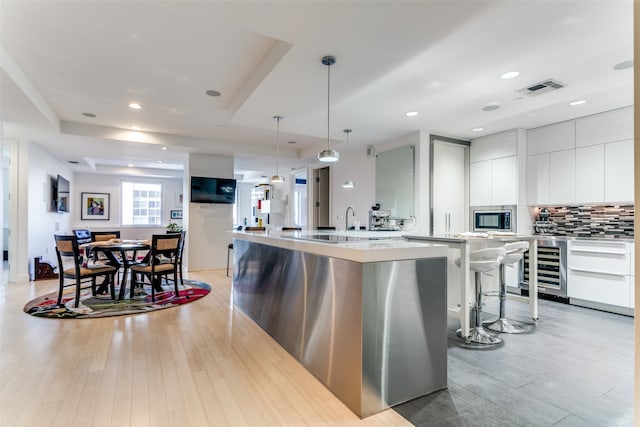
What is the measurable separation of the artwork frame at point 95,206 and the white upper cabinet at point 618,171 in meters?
11.3

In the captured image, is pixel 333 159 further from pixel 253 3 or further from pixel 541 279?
pixel 541 279

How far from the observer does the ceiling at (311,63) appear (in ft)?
6.95

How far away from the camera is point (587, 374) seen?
2275mm

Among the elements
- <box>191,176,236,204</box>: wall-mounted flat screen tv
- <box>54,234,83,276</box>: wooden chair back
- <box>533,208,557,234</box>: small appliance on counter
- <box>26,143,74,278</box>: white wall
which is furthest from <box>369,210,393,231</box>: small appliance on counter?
<box>26,143,74,278</box>: white wall

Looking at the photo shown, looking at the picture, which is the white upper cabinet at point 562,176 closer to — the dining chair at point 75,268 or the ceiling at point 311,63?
the ceiling at point 311,63

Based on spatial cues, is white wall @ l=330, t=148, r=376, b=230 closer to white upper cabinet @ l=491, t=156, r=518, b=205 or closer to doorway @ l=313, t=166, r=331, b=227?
doorway @ l=313, t=166, r=331, b=227

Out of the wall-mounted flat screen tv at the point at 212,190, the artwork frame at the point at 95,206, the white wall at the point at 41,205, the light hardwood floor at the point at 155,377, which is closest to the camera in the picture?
the light hardwood floor at the point at 155,377

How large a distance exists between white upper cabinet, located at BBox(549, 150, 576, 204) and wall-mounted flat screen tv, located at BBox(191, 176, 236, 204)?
5.78 m

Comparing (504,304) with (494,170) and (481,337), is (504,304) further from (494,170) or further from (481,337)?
(494,170)

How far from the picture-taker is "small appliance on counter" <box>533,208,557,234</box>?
4.79 metres

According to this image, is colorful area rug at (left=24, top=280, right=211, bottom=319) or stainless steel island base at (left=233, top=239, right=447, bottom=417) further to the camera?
colorful area rug at (left=24, top=280, right=211, bottom=319)

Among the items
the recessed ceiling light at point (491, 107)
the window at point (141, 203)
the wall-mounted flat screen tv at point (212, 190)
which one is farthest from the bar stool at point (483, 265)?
the window at point (141, 203)

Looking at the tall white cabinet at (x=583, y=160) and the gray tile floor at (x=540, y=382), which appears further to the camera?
the tall white cabinet at (x=583, y=160)

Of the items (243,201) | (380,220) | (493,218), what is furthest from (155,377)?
(243,201)
